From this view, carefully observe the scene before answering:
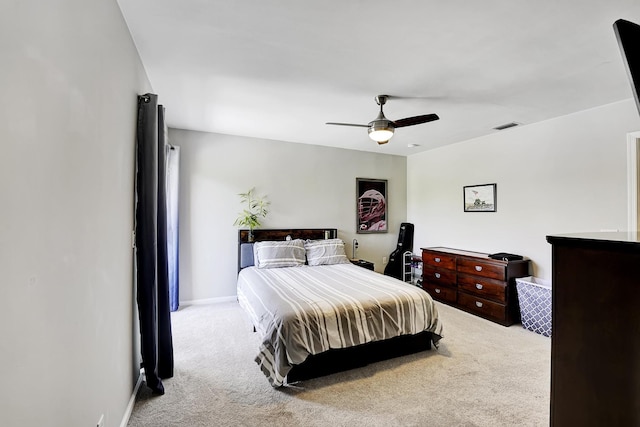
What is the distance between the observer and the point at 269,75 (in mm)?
2688

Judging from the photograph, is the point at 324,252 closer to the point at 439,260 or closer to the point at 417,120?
the point at 439,260

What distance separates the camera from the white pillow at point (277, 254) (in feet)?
14.2

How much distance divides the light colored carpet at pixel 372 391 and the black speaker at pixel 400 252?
2.43 meters

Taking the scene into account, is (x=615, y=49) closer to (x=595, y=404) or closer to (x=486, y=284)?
(x=595, y=404)

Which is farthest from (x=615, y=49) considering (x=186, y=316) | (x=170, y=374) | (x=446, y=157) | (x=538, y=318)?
(x=186, y=316)

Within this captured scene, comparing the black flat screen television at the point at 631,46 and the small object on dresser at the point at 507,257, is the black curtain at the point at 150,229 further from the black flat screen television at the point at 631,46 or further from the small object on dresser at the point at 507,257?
the small object on dresser at the point at 507,257

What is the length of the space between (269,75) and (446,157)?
3708 millimetres

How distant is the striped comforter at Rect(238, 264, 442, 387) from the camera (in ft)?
7.96

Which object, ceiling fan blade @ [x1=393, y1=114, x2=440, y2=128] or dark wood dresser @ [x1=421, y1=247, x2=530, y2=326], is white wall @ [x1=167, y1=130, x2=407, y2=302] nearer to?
dark wood dresser @ [x1=421, y1=247, x2=530, y2=326]

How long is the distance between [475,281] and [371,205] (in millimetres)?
2256

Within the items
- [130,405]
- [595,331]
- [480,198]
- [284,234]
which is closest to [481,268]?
[480,198]

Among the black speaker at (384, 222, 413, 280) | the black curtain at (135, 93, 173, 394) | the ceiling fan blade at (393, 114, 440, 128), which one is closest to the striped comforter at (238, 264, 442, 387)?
the black curtain at (135, 93, 173, 394)

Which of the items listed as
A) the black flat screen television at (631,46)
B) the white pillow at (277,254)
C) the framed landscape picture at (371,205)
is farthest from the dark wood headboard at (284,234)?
the black flat screen television at (631,46)

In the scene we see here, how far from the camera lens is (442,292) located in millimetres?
4738
